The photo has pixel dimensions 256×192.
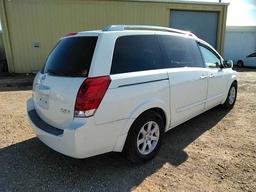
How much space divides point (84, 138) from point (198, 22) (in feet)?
42.4

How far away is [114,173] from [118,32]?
5.94 feet

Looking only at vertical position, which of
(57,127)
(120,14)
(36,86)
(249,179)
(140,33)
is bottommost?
(249,179)

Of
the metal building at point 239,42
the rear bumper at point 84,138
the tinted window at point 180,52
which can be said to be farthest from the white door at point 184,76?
the metal building at point 239,42

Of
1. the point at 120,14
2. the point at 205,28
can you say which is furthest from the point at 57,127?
the point at 205,28

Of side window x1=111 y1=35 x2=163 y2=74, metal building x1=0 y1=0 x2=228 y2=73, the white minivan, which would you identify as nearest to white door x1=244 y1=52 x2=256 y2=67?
metal building x1=0 y1=0 x2=228 y2=73

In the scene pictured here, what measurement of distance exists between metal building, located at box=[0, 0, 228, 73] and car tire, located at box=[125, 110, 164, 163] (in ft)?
31.2

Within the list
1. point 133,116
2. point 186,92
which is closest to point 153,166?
point 133,116

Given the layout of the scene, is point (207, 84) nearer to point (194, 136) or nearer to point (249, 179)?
point (194, 136)

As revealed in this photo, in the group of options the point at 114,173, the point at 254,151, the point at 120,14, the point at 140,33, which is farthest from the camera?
the point at 120,14

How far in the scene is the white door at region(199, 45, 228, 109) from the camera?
480 centimetres

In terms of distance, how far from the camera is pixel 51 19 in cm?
1163

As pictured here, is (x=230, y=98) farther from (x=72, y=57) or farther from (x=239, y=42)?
(x=239, y=42)

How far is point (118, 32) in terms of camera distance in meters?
3.22

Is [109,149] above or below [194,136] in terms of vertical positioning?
above
